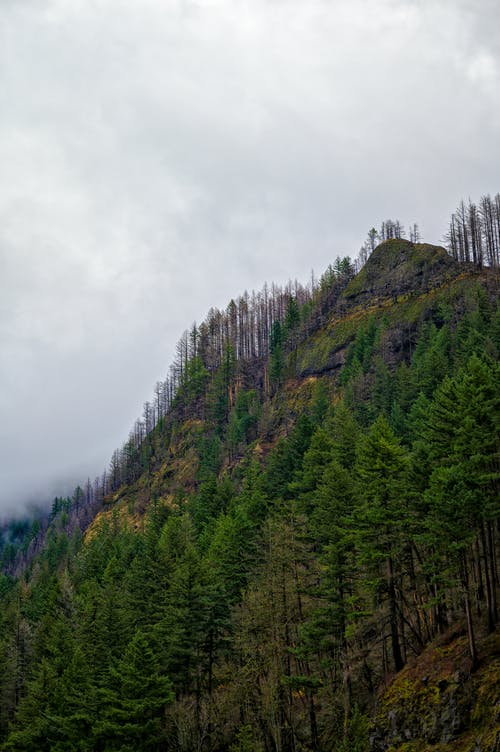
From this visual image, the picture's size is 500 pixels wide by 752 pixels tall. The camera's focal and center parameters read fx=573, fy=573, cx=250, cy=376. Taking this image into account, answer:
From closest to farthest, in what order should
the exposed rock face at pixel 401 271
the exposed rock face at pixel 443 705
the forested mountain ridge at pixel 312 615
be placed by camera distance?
1. the exposed rock face at pixel 443 705
2. the forested mountain ridge at pixel 312 615
3. the exposed rock face at pixel 401 271

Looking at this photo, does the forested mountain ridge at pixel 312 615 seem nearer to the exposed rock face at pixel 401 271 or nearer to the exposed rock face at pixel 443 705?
the exposed rock face at pixel 443 705

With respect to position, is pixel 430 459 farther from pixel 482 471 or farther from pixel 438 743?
pixel 438 743

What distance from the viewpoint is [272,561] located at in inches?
1453

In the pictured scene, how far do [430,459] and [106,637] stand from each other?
92.2 ft

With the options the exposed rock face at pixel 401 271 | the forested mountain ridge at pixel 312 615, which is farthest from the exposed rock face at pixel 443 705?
the exposed rock face at pixel 401 271

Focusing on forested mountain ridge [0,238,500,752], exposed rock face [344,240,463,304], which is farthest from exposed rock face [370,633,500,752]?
exposed rock face [344,240,463,304]

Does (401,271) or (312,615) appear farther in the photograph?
(401,271)

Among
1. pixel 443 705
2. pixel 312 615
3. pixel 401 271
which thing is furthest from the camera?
pixel 401 271

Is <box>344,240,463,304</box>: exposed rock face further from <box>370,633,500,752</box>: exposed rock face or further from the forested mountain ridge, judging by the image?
<box>370,633,500,752</box>: exposed rock face

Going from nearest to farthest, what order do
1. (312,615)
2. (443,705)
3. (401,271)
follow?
(443,705) < (312,615) < (401,271)

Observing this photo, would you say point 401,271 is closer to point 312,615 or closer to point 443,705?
point 312,615

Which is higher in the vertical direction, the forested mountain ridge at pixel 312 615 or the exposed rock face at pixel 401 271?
the exposed rock face at pixel 401 271

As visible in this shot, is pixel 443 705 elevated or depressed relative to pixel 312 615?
depressed

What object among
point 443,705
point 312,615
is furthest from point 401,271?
point 443,705
